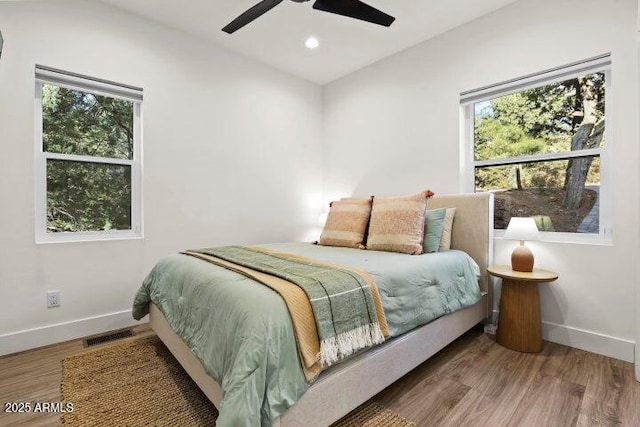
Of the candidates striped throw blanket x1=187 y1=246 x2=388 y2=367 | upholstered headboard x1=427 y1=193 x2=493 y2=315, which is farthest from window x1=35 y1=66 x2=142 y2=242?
upholstered headboard x1=427 y1=193 x2=493 y2=315

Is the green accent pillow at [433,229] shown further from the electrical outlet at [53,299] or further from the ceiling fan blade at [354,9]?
the electrical outlet at [53,299]

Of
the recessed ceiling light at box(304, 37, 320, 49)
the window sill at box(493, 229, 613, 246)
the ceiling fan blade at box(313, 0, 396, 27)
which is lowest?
the window sill at box(493, 229, 613, 246)

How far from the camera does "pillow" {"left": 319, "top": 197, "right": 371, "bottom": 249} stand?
9.08 feet

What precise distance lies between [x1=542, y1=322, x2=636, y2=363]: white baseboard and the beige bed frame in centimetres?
44

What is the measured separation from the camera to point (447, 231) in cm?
262

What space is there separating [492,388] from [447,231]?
3.96 ft

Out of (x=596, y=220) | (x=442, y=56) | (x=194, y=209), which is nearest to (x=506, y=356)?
(x=596, y=220)

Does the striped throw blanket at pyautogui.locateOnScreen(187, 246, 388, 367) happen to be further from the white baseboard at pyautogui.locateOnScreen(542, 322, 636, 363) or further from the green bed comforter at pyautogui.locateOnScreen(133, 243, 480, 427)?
the white baseboard at pyautogui.locateOnScreen(542, 322, 636, 363)

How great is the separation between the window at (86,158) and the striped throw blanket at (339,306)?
175 centimetres

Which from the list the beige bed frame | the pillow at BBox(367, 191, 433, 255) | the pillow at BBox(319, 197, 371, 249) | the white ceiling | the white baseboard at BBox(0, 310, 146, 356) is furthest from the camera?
the pillow at BBox(319, 197, 371, 249)

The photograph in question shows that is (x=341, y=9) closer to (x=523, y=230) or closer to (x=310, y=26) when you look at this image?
(x=310, y=26)

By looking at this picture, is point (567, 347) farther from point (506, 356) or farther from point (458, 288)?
point (458, 288)

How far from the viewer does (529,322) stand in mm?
2184

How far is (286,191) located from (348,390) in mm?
2687
